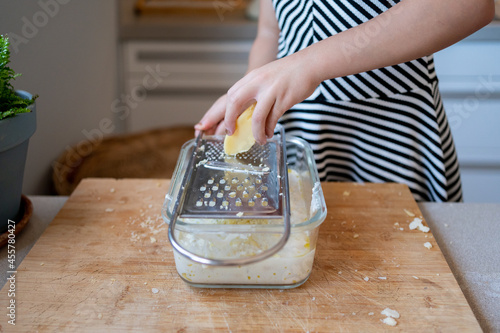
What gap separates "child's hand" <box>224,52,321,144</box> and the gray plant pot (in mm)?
308

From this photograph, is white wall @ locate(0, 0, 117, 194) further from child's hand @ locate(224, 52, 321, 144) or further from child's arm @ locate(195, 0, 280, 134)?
child's hand @ locate(224, 52, 321, 144)

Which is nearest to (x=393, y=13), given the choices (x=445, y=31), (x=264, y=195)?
(x=445, y=31)

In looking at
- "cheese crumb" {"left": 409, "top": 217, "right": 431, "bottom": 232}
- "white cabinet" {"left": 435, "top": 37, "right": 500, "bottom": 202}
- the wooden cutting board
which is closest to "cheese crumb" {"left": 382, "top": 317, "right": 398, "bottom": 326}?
the wooden cutting board

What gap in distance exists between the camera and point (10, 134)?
0.64m

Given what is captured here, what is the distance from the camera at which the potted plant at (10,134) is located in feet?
2.11

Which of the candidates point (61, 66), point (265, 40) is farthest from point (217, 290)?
point (61, 66)

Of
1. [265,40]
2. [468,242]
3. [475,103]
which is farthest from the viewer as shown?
[475,103]

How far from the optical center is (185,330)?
54 centimetres

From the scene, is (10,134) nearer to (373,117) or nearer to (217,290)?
→ (217,290)

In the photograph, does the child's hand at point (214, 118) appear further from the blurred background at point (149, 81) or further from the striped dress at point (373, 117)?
the blurred background at point (149, 81)

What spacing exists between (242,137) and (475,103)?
151cm

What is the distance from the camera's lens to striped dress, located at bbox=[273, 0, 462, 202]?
2.91 feet

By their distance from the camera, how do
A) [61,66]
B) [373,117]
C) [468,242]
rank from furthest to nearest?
1. [61,66]
2. [373,117]
3. [468,242]

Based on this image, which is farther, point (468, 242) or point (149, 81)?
point (149, 81)
